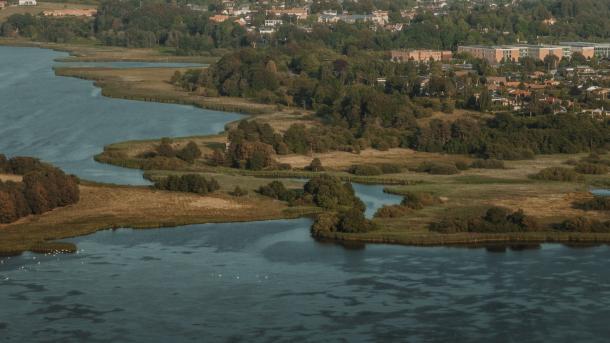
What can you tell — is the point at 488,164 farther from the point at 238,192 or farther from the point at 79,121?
the point at 79,121

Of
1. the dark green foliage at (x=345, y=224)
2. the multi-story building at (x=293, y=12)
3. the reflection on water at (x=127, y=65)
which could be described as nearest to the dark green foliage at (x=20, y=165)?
the dark green foliage at (x=345, y=224)

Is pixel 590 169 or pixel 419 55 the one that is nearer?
pixel 590 169

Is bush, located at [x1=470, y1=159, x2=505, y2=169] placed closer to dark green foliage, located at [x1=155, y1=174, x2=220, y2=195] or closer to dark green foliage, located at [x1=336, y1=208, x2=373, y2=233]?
dark green foliage, located at [x1=155, y1=174, x2=220, y2=195]

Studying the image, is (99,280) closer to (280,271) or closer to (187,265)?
(187,265)

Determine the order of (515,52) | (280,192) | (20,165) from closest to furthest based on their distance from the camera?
(280,192) → (20,165) → (515,52)

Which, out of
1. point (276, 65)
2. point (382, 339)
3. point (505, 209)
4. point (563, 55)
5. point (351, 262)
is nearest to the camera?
point (382, 339)

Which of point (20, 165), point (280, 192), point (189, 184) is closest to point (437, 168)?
point (280, 192)

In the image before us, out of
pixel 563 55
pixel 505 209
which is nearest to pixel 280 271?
pixel 505 209
